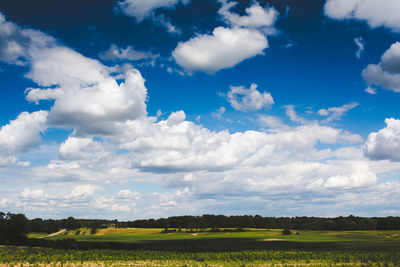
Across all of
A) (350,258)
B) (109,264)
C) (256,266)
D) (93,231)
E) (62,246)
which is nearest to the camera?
(256,266)

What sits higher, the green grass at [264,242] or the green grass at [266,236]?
the green grass at [264,242]

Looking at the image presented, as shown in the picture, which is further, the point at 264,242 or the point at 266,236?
the point at 266,236

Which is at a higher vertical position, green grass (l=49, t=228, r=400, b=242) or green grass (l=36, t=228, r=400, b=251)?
green grass (l=36, t=228, r=400, b=251)

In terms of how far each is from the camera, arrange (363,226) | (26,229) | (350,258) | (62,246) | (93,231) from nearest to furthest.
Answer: (350,258) < (62,246) < (26,229) < (93,231) < (363,226)

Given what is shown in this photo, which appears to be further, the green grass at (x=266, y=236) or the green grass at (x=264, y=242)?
the green grass at (x=266, y=236)

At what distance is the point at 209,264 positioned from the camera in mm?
57031

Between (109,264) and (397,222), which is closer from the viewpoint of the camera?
(109,264)

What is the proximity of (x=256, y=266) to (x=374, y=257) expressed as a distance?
24587 millimetres

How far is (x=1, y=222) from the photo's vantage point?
11012 centimetres

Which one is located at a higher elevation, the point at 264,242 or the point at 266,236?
the point at 264,242

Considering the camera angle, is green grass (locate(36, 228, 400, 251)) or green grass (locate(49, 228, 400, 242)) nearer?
green grass (locate(36, 228, 400, 251))

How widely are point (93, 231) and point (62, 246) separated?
93998 mm

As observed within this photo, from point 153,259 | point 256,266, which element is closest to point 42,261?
point 153,259

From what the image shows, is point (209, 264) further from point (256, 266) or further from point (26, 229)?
point (26, 229)
